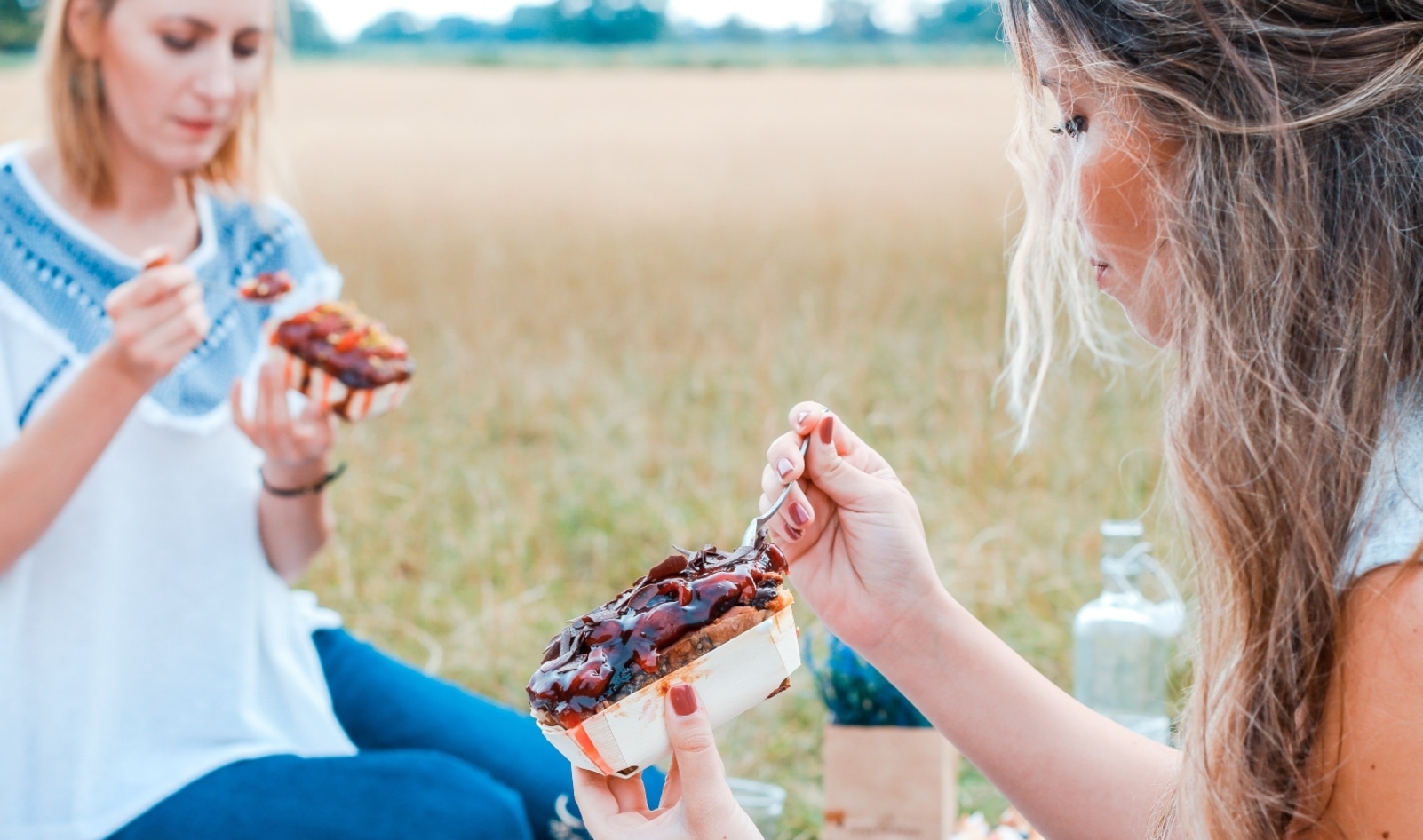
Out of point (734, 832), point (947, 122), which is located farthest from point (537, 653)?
point (947, 122)

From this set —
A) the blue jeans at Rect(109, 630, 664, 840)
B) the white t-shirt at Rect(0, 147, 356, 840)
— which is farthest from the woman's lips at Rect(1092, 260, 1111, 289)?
the white t-shirt at Rect(0, 147, 356, 840)

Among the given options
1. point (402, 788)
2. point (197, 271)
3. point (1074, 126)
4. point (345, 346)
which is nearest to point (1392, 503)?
point (1074, 126)

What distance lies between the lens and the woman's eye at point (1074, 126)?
1312 mm

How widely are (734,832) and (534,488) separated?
3.91 m

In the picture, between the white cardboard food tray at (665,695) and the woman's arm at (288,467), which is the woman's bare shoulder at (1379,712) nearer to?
the white cardboard food tray at (665,695)

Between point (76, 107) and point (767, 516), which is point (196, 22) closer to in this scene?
point (76, 107)

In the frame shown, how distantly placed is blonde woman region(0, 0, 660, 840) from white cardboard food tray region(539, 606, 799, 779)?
35.2 inches

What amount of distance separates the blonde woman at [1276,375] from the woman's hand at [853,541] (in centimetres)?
36

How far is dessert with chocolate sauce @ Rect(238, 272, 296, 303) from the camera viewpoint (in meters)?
2.44

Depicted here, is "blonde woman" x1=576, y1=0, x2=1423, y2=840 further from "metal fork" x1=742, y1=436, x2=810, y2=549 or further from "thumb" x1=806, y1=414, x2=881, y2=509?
"thumb" x1=806, y1=414, x2=881, y2=509

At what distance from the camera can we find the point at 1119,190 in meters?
1.28

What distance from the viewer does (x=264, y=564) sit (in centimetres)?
236

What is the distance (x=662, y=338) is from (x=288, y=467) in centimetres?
500

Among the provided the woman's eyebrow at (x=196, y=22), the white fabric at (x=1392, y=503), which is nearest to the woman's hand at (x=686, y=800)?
the white fabric at (x=1392, y=503)
